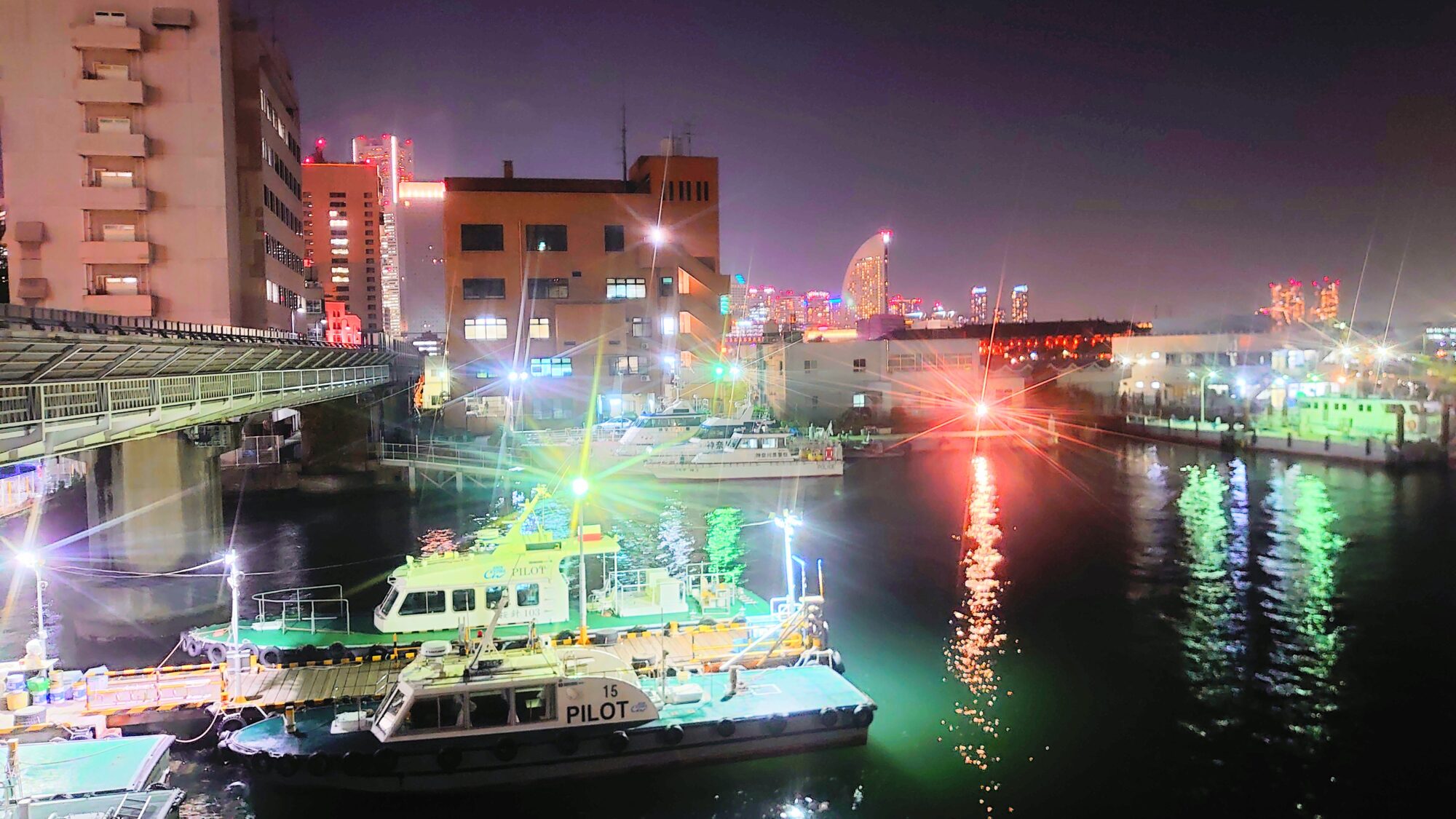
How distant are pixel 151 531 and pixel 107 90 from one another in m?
23.9

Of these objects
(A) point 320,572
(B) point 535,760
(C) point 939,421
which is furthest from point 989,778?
(C) point 939,421

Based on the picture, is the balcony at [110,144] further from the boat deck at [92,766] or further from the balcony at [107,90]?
the boat deck at [92,766]

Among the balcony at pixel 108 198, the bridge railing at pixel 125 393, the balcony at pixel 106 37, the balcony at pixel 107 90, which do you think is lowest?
the bridge railing at pixel 125 393

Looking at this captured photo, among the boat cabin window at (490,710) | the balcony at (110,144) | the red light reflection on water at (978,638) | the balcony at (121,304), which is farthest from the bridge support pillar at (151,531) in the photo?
the balcony at (110,144)

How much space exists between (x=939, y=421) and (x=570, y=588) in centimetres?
4670

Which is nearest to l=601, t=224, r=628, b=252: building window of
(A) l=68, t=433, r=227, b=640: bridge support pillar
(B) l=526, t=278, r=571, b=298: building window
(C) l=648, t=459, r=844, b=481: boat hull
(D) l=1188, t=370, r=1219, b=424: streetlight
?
(B) l=526, t=278, r=571, b=298: building window

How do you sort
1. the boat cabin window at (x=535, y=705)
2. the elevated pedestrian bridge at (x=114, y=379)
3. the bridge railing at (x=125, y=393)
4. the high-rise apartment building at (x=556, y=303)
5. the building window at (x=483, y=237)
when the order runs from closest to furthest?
the boat cabin window at (x=535, y=705)
the elevated pedestrian bridge at (x=114, y=379)
the bridge railing at (x=125, y=393)
the high-rise apartment building at (x=556, y=303)
the building window at (x=483, y=237)

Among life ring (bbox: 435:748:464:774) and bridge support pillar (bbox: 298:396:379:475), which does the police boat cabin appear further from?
bridge support pillar (bbox: 298:396:379:475)

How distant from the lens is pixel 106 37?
1523 inches

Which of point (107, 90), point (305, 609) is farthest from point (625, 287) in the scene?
point (305, 609)

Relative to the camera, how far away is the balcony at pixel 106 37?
38.4m

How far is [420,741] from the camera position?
13.4 meters

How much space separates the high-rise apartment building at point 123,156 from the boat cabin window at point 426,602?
97.4 ft

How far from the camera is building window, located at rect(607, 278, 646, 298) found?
6088cm
